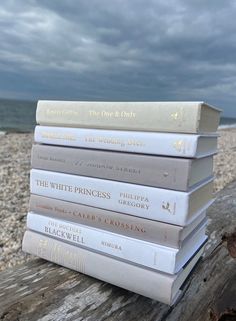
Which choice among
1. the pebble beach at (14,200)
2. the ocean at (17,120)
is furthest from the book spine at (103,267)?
the ocean at (17,120)

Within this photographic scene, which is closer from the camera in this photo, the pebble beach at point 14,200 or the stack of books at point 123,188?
the stack of books at point 123,188

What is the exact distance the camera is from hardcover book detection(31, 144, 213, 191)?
0.85 m

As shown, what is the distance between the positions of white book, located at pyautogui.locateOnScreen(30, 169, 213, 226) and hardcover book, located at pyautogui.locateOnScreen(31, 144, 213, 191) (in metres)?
0.02

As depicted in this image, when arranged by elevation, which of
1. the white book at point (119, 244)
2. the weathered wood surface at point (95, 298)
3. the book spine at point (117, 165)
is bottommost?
the weathered wood surface at point (95, 298)

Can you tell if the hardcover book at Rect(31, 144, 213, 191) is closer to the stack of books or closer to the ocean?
the stack of books

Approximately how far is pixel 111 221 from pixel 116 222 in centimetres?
2

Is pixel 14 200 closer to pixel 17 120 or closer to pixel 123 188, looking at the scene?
pixel 123 188

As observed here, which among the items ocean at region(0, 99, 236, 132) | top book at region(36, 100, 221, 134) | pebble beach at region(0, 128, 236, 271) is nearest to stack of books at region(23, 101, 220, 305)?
top book at region(36, 100, 221, 134)

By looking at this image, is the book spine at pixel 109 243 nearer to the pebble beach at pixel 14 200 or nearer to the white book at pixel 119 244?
the white book at pixel 119 244

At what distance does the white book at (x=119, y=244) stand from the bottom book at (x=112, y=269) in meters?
0.02

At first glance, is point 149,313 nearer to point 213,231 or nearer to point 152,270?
point 152,270

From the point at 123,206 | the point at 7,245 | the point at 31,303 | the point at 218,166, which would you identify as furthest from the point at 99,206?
the point at 218,166

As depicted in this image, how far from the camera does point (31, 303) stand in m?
0.84

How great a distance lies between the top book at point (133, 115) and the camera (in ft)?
2.77
